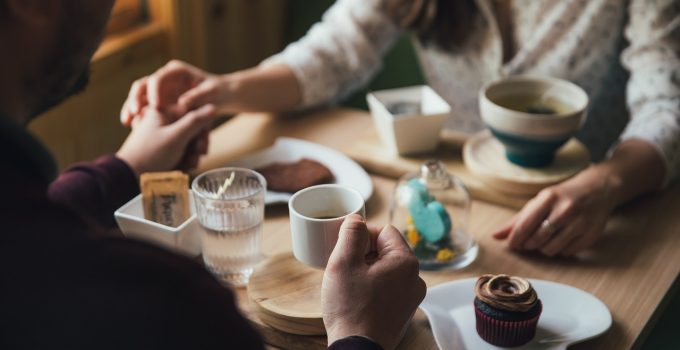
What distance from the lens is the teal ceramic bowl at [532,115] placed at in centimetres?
129

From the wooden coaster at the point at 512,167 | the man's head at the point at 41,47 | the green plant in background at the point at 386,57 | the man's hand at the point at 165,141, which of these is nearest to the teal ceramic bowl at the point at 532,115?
the wooden coaster at the point at 512,167

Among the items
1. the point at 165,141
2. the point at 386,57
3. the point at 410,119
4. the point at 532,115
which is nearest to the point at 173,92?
the point at 165,141

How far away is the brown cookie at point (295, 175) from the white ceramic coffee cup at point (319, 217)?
21 centimetres

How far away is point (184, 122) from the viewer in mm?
1364

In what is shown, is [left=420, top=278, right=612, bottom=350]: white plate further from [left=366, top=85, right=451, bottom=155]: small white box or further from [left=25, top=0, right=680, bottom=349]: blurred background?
[left=25, top=0, right=680, bottom=349]: blurred background

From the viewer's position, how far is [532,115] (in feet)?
4.23

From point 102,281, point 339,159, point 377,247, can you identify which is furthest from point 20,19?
point 339,159

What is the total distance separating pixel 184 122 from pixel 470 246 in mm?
525

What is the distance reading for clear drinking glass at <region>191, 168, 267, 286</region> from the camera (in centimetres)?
109

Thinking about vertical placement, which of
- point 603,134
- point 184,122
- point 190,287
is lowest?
point 603,134

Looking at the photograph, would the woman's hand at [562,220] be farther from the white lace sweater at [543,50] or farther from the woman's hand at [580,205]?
the white lace sweater at [543,50]

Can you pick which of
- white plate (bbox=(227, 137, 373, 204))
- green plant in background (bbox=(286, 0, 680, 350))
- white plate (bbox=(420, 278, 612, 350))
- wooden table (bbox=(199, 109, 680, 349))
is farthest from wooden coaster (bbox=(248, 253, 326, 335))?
green plant in background (bbox=(286, 0, 680, 350))

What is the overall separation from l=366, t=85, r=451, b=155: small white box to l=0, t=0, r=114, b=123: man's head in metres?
0.72

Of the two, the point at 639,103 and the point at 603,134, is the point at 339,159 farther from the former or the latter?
the point at 603,134
